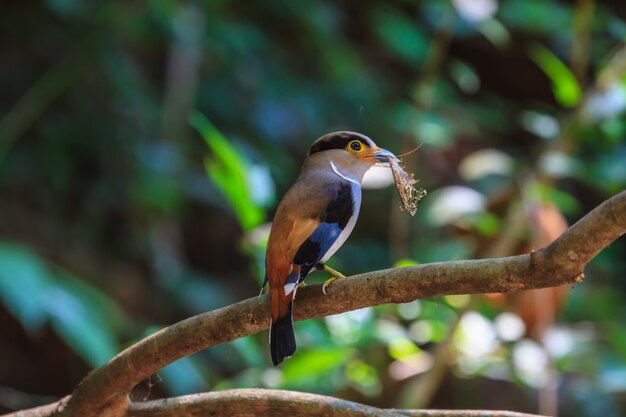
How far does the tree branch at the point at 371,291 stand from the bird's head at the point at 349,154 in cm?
33

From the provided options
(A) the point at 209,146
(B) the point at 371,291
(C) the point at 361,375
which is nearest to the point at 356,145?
(B) the point at 371,291

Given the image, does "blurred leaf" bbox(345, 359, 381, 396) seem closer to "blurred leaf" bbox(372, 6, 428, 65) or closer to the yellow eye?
the yellow eye

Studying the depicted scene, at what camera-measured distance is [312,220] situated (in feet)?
5.20

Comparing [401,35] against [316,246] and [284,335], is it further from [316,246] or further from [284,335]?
[284,335]

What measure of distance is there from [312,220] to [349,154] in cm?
21

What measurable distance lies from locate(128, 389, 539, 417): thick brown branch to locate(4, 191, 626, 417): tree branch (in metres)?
0.08

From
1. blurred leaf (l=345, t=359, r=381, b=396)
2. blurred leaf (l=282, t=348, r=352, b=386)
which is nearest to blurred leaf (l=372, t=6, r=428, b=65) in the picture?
blurred leaf (l=345, t=359, r=381, b=396)

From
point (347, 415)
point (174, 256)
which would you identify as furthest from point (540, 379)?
point (174, 256)

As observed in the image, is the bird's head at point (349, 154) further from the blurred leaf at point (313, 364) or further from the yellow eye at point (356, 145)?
the blurred leaf at point (313, 364)

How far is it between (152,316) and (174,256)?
0.36 m

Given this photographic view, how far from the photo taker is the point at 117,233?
452cm

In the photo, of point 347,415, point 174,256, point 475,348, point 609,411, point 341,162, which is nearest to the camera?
point 347,415

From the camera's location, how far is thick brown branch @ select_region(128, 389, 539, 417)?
134 cm

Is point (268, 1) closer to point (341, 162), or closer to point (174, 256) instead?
point (174, 256)
